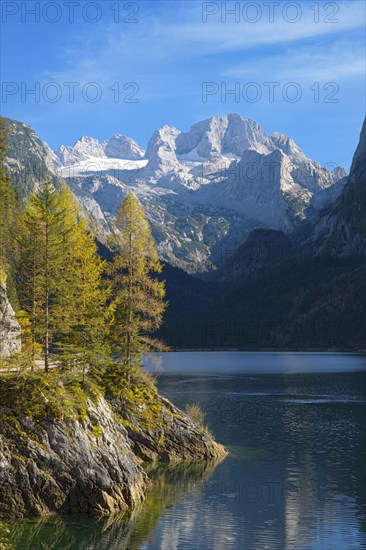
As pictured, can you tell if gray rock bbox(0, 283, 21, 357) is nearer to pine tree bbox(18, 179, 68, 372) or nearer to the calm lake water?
pine tree bbox(18, 179, 68, 372)

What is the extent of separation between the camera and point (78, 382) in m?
49.7

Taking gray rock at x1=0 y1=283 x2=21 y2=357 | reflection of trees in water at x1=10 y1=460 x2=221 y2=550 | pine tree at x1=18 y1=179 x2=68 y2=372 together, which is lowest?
reflection of trees in water at x1=10 y1=460 x2=221 y2=550

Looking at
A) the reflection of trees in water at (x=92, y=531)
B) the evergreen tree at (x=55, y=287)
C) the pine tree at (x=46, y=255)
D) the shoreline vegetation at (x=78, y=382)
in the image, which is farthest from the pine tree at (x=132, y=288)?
the reflection of trees in water at (x=92, y=531)

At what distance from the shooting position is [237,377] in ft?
539

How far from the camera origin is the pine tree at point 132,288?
63094 mm

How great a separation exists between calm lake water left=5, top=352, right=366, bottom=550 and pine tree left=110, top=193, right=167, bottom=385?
12370mm

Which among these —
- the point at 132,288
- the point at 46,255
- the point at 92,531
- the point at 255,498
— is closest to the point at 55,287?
the point at 46,255

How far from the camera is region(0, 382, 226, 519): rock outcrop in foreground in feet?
132

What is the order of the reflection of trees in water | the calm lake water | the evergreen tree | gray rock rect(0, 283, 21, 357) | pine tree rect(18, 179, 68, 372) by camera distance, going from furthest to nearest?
1. gray rock rect(0, 283, 21, 357)
2. the evergreen tree
3. pine tree rect(18, 179, 68, 372)
4. the calm lake water
5. the reflection of trees in water

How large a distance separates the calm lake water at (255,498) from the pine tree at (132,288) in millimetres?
12370

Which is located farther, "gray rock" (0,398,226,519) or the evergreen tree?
the evergreen tree

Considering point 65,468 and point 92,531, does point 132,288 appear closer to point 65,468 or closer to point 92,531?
point 65,468

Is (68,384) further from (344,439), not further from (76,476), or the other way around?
(344,439)

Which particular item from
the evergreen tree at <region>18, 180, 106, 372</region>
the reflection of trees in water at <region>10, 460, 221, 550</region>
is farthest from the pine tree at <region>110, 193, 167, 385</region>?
the reflection of trees in water at <region>10, 460, 221, 550</region>
